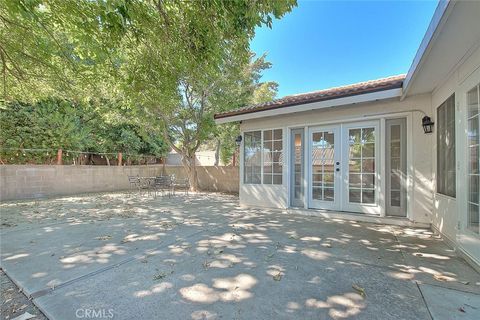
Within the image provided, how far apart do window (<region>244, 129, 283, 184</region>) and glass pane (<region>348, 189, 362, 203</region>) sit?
174cm

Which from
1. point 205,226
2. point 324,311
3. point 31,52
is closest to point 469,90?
point 324,311

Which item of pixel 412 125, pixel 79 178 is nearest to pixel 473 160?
pixel 412 125

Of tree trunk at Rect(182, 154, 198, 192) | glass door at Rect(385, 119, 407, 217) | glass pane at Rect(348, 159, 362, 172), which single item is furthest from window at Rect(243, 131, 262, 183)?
tree trunk at Rect(182, 154, 198, 192)

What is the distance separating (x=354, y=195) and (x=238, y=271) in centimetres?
379

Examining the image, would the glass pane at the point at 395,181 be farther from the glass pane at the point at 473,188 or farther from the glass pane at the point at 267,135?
the glass pane at the point at 267,135

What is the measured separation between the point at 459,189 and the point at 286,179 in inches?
138

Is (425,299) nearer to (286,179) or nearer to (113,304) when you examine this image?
(113,304)

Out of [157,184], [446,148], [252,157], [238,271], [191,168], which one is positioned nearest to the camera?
[238,271]

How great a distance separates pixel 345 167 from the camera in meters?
5.52

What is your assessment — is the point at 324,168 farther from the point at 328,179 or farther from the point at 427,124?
the point at 427,124

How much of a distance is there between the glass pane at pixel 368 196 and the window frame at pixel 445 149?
1111mm

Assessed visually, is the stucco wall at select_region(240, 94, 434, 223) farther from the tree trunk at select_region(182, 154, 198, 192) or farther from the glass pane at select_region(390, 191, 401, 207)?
the tree trunk at select_region(182, 154, 198, 192)

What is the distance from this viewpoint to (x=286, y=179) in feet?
20.7
